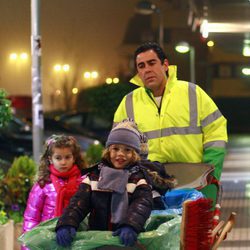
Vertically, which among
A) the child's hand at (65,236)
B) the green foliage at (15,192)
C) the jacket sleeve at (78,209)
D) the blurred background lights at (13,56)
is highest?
the blurred background lights at (13,56)

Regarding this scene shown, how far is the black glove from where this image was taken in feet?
9.92

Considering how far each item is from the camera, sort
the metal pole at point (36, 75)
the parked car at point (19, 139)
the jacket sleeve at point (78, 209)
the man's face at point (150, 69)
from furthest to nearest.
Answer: the parked car at point (19, 139), the metal pole at point (36, 75), the man's face at point (150, 69), the jacket sleeve at point (78, 209)

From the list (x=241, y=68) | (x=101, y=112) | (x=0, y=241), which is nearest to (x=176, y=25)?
(x=241, y=68)

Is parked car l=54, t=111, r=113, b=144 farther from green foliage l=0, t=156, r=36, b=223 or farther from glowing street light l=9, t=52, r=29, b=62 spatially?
glowing street light l=9, t=52, r=29, b=62

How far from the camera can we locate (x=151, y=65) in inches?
168

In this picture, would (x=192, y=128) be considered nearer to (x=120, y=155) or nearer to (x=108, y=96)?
(x=120, y=155)

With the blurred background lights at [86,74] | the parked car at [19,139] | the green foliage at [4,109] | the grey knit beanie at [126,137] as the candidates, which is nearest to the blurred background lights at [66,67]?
the blurred background lights at [86,74]

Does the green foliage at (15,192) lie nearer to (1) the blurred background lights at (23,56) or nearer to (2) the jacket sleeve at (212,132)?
(2) the jacket sleeve at (212,132)

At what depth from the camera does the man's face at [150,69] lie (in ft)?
14.0

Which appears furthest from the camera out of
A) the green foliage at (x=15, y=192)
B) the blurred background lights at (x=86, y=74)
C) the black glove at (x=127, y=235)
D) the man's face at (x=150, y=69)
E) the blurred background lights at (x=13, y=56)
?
the blurred background lights at (x=86, y=74)

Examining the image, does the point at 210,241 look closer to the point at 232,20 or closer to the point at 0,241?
the point at 0,241

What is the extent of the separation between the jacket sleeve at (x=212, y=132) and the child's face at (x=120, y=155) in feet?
3.46

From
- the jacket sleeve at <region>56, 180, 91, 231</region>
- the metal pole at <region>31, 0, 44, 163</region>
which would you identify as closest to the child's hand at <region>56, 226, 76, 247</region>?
the jacket sleeve at <region>56, 180, 91, 231</region>

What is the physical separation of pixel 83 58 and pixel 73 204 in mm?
41143
